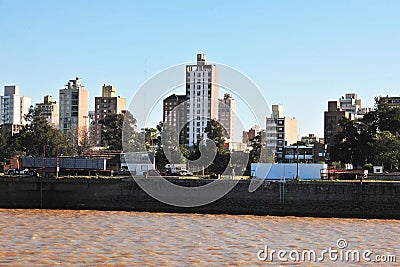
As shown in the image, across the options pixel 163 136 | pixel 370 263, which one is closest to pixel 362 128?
pixel 163 136

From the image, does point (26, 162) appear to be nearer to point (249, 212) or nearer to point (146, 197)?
point (146, 197)

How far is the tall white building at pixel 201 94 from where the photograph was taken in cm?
12394

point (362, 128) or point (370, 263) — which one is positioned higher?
point (362, 128)

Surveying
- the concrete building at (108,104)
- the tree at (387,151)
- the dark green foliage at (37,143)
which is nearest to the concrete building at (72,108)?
the concrete building at (108,104)

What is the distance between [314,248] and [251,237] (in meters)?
5.23

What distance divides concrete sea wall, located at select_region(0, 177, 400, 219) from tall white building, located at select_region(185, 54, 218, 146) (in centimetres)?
5308

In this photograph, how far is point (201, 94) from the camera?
13962cm

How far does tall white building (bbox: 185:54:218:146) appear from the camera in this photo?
407 feet

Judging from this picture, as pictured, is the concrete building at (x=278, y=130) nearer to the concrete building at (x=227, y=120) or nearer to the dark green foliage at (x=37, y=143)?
the concrete building at (x=227, y=120)

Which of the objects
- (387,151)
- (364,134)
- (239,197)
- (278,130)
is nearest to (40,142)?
(364,134)

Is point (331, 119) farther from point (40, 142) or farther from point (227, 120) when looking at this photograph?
point (40, 142)

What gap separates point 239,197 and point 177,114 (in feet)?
249

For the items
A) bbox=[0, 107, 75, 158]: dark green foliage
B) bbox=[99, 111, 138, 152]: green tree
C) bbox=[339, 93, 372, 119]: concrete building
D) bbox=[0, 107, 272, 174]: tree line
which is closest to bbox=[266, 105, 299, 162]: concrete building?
bbox=[339, 93, 372, 119]: concrete building

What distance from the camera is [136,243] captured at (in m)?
40.9
